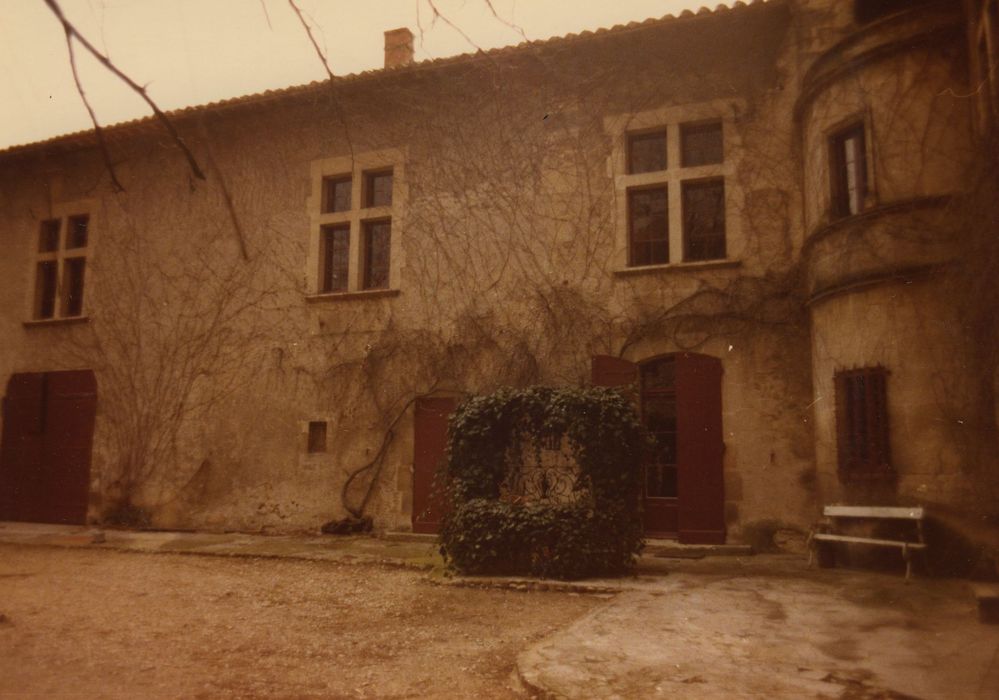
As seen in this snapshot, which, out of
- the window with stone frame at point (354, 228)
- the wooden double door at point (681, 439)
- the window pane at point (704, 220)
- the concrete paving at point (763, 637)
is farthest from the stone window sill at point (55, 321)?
the window pane at point (704, 220)

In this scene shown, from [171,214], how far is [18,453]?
5.10 metres

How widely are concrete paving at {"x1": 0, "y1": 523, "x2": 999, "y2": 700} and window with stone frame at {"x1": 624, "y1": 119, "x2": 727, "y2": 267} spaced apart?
4.03 m

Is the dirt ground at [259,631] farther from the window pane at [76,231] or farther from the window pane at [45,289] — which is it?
the window pane at [76,231]

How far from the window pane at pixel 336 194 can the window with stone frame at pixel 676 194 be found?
178 inches

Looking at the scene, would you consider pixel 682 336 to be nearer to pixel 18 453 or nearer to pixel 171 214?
pixel 171 214

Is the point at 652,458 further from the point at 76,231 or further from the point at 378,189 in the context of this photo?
the point at 76,231

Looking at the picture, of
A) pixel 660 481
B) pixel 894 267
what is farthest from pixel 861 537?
pixel 894 267

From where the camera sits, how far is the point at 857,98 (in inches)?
335

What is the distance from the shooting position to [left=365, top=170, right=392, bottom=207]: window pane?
477 inches

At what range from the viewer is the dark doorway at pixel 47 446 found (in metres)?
13.4

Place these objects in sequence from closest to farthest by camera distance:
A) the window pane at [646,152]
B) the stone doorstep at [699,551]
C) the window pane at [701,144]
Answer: the stone doorstep at [699,551]
the window pane at [701,144]
the window pane at [646,152]

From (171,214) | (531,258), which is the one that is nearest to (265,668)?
(531,258)

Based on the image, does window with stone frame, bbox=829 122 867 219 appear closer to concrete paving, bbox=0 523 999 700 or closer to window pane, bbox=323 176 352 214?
concrete paving, bbox=0 523 999 700

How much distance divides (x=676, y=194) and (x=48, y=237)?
11585 mm
